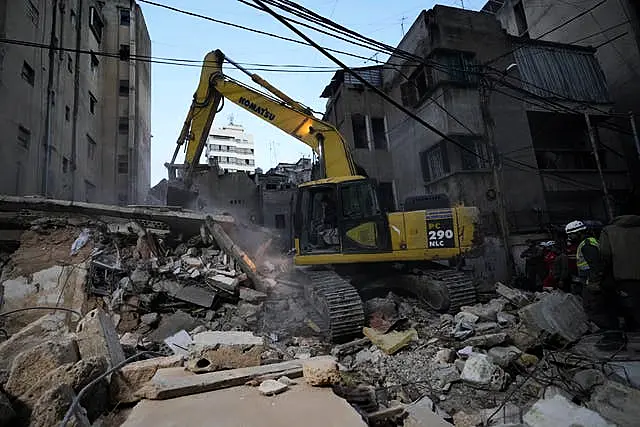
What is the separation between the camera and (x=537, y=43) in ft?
47.5

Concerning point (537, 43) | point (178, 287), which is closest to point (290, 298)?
point (178, 287)

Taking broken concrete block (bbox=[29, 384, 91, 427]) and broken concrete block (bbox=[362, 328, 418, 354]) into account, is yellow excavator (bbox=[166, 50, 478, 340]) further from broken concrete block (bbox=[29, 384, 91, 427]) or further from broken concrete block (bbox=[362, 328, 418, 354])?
broken concrete block (bbox=[29, 384, 91, 427])

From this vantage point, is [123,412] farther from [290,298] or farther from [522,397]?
[290,298]

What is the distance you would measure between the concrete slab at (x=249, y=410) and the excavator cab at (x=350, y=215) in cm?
437

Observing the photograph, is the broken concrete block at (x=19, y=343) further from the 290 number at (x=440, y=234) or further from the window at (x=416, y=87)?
the window at (x=416, y=87)

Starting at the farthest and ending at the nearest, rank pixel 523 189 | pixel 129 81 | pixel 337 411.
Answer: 1. pixel 129 81
2. pixel 523 189
3. pixel 337 411

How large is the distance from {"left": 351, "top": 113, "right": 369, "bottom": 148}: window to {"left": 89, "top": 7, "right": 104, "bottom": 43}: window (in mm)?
16420

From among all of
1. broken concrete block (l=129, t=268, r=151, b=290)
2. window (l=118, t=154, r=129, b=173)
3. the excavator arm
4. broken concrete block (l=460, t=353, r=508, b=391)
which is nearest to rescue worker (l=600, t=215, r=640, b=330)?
broken concrete block (l=460, t=353, r=508, b=391)

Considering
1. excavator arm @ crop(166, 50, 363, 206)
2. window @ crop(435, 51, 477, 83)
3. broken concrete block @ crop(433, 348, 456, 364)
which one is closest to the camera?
broken concrete block @ crop(433, 348, 456, 364)

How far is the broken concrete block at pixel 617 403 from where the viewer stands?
266cm

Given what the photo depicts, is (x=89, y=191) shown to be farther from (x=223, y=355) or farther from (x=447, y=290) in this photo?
(x=223, y=355)

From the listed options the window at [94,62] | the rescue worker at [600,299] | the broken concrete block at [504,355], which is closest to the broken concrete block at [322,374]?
the broken concrete block at [504,355]

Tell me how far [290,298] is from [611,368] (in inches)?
214

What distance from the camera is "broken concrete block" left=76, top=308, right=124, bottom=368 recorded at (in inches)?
104
